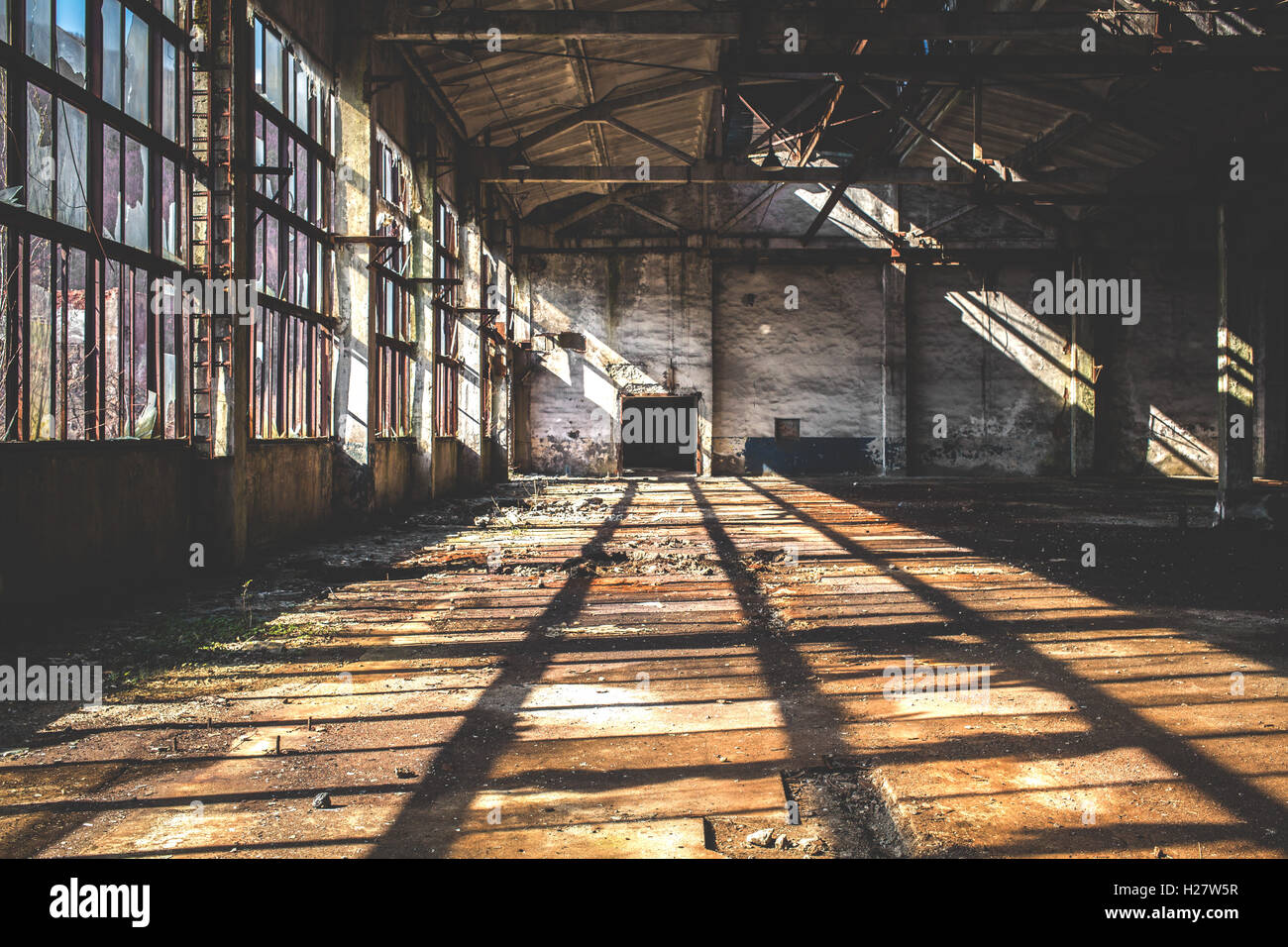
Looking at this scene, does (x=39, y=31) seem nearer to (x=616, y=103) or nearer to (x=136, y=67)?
(x=136, y=67)

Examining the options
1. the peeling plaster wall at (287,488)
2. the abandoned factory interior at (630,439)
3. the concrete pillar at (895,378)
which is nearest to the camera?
the abandoned factory interior at (630,439)

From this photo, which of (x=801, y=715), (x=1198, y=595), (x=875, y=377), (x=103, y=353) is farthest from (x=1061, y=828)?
(x=875, y=377)

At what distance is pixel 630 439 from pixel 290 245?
570 inches

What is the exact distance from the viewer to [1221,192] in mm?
11641

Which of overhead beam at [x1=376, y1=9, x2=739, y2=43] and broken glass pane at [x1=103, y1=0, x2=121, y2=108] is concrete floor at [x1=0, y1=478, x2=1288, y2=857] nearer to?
broken glass pane at [x1=103, y1=0, x2=121, y2=108]

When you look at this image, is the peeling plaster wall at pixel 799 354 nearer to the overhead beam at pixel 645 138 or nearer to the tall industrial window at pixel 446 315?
the overhead beam at pixel 645 138

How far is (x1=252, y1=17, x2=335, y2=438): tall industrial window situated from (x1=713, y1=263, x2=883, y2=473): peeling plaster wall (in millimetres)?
13849

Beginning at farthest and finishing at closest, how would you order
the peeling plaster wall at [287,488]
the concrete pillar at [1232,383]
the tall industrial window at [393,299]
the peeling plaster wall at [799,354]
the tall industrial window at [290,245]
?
the peeling plaster wall at [799,354] < the tall industrial window at [393,299] < the concrete pillar at [1232,383] < the tall industrial window at [290,245] < the peeling plaster wall at [287,488]

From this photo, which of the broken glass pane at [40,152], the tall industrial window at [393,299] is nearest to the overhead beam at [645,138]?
the tall industrial window at [393,299]

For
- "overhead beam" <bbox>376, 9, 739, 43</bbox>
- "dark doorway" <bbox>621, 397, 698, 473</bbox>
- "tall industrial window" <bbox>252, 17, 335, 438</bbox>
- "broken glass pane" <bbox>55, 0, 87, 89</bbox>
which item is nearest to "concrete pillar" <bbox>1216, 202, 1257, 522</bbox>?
"overhead beam" <bbox>376, 9, 739, 43</bbox>

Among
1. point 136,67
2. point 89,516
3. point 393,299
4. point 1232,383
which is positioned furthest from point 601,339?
point 89,516

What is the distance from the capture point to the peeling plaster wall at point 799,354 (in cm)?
2389

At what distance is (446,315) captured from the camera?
1720cm

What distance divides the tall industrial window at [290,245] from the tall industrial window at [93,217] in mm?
1161
